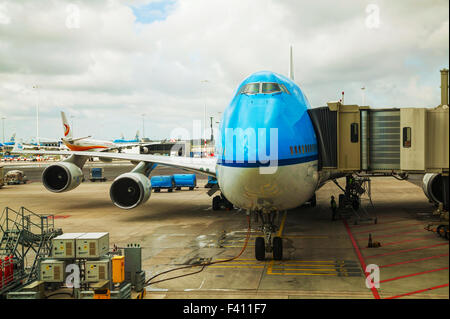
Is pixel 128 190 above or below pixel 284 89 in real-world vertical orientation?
below

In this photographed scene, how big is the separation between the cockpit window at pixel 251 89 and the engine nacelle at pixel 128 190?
11.6m

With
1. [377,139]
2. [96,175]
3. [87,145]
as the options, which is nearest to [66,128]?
[87,145]

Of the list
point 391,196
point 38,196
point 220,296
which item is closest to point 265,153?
point 220,296

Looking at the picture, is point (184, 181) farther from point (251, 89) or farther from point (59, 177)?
point (251, 89)

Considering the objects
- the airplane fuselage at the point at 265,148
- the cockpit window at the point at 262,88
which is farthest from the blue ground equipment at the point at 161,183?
the cockpit window at the point at 262,88

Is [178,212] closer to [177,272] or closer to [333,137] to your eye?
[177,272]

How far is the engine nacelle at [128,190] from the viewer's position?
23.6m

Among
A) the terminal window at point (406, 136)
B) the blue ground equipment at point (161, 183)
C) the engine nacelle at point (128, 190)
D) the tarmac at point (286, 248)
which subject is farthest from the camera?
the blue ground equipment at point (161, 183)

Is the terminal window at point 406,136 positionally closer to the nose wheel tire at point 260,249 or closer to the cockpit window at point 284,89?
the cockpit window at point 284,89

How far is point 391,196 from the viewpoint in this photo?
110 ft

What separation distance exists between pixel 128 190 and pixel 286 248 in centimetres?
1123

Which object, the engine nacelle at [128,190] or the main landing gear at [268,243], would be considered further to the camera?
the engine nacelle at [128,190]

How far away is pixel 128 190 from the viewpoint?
2391 cm
